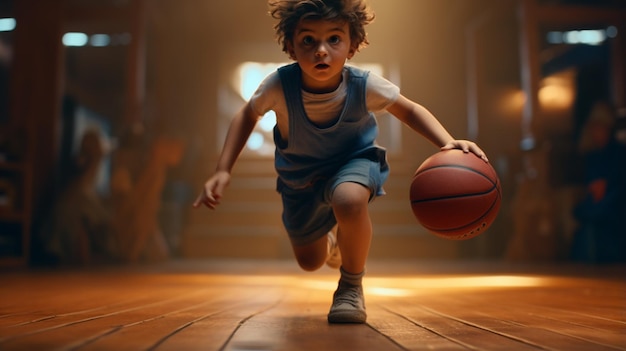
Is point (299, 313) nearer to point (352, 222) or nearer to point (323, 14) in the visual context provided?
point (352, 222)

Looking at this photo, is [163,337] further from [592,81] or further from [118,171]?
[592,81]

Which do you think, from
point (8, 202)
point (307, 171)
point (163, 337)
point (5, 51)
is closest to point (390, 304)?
point (307, 171)

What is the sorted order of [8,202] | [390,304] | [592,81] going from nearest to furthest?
[390,304] → [8,202] → [592,81]

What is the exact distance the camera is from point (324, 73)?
158cm

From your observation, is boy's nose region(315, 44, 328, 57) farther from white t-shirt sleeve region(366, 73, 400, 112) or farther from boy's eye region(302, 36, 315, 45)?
white t-shirt sleeve region(366, 73, 400, 112)

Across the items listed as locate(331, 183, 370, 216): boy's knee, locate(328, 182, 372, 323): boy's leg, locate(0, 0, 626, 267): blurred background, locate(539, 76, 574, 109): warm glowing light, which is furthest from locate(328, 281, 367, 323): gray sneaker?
locate(539, 76, 574, 109): warm glowing light

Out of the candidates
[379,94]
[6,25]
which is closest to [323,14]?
[379,94]

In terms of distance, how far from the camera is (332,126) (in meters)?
1.69

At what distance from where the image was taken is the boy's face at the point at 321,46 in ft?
5.10

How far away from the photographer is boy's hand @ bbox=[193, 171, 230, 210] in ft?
4.87

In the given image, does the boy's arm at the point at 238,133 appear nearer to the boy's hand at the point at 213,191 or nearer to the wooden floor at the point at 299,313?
the boy's hand at the point at 213,191

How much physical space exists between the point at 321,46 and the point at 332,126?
0.79ft

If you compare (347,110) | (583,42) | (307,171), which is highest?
(583,42)

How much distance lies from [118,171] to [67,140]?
3.04 m
